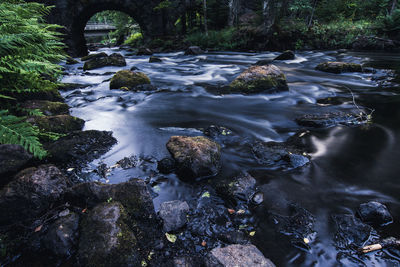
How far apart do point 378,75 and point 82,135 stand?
356 inches

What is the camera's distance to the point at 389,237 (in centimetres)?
176

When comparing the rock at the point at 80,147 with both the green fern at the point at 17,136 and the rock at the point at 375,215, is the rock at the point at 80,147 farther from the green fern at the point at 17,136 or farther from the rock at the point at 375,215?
the rock at the point at 375,215

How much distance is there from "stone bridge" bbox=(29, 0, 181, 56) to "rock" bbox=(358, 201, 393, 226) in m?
18.7

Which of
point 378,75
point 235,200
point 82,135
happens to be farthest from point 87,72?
point 378,75

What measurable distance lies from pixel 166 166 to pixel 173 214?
0.80 m

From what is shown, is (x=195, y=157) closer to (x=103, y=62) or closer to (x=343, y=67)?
(x=343, y=67)

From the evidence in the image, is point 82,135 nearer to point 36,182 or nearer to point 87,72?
point 36,182

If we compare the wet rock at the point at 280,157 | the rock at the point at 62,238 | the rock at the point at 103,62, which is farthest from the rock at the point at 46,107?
the rock at the point at 103,62

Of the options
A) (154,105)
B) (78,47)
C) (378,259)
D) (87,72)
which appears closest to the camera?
(378,259)

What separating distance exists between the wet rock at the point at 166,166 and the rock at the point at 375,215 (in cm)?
192

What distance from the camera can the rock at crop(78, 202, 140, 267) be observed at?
1499 mm

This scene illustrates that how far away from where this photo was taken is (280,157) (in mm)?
2822

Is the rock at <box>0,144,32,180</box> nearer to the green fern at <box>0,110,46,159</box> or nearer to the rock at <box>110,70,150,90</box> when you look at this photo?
the green fern at <box>0,110,46,159</box>

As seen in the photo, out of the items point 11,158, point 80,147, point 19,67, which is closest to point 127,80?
point 80,147
